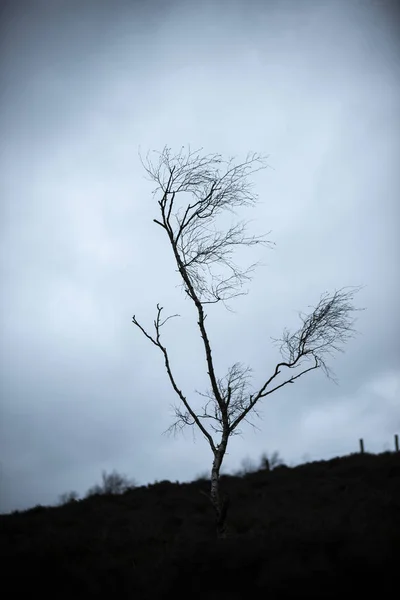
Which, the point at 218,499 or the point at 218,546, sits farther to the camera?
the point at 218,499

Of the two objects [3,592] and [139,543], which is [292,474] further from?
[3,592]

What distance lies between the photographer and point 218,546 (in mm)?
7332

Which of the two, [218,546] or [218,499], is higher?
[218,499]

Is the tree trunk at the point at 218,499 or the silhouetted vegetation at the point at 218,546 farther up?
the tree trunk at the point at 218,499

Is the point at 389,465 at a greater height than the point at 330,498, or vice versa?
the point at 389,465

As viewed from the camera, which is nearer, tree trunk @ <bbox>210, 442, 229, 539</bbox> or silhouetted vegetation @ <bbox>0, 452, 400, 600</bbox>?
silhouetted vegetation @ <bbox>0, 452, 400, 600</bbox>

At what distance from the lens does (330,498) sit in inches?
546

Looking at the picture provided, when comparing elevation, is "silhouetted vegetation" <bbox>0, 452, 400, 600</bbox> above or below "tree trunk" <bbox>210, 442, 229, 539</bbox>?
below

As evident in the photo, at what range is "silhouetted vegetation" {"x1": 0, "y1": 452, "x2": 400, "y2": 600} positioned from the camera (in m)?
5.56

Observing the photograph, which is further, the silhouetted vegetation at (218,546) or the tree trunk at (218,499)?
the tree trunk at (218,499)

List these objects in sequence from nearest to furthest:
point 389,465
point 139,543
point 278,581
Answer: point 278,581 < point 139,543 < point 389,465

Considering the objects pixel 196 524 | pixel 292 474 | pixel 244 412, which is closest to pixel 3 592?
pixel 244 412

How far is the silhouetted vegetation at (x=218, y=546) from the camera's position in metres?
5.56

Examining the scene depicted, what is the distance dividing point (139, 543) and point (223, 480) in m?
11.8
